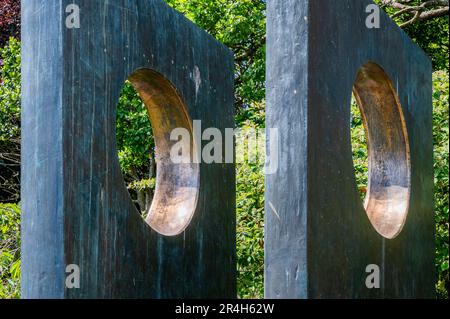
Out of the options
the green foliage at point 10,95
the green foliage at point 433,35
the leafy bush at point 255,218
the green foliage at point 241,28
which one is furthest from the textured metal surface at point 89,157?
the green foliage at point 433,35

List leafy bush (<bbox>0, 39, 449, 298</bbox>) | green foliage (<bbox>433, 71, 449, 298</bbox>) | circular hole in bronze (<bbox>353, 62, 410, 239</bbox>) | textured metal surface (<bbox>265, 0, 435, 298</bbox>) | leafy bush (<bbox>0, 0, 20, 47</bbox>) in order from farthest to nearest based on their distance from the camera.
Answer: leafy bush (<bbox>0, 0, 20, 47</bbox>), green foliage (<bbox>433, 71, 449, 298</bbox>), leafy bush (<bbox>0, 39, 449, 298</bbox>), circular hole in bronze (<bbox>353, 62, 410, 239</bbox>), textured metal surface (<bbox>265, 0, 435, 298</bbox>)

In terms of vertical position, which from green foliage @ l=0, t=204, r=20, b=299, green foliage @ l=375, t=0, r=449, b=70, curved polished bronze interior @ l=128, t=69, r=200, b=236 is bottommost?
green foliage @ l=0, t=204, r=20, b=299

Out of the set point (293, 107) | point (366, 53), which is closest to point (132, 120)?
point (366, 53)

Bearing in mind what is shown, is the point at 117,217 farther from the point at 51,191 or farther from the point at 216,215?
the point at 216,215

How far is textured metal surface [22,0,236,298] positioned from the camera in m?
3.40

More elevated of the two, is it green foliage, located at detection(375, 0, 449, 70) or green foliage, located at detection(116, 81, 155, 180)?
green foliage, located at detection(375, 0, 449, 70)

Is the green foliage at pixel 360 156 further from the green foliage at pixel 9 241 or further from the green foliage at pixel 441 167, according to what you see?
the green foliage at pixel 9 241

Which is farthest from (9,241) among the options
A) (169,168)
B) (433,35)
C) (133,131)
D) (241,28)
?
(433,35)

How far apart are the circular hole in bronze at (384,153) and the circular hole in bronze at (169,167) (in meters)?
1.28

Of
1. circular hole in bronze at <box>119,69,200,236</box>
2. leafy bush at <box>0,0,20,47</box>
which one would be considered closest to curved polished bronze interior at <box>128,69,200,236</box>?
circular hole in bronze at <box>119,69,200,236</box>

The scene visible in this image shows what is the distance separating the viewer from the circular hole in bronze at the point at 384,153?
4980 mm

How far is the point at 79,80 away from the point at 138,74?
0.94 metres

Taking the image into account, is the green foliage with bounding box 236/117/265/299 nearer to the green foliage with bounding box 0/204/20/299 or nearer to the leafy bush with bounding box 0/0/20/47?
the green foliage with bounding box 0/204/20/299

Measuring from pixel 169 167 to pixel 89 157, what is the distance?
1.40 meters
